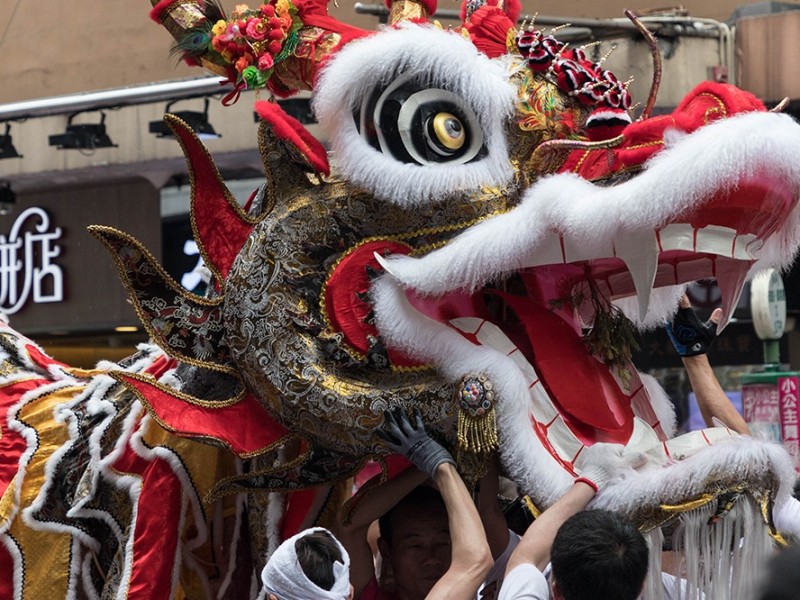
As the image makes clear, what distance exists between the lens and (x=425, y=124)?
3162 millimetres

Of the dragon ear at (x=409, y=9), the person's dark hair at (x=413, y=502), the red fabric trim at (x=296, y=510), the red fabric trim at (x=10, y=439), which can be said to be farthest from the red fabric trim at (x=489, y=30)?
the red fabric trim at (x=10, y=439)

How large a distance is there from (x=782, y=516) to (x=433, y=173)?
1063mm

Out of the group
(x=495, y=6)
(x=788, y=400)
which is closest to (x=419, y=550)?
(x=495, y=6)

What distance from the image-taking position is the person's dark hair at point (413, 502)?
11.2ft

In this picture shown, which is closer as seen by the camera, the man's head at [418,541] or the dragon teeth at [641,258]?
the dragon teeth at [641,258]

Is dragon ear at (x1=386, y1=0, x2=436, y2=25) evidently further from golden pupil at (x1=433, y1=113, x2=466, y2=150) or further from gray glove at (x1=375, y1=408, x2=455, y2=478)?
gray glove at (x1=375, y1=408, x2=455, y2=478)

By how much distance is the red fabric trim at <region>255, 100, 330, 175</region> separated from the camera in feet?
10.9

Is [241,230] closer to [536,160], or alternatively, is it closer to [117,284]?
[536,160]

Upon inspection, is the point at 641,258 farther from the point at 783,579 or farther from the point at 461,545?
the point at 783,579

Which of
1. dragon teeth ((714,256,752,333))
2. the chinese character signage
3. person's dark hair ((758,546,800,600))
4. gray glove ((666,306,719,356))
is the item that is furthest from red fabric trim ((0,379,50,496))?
the chinese character signage

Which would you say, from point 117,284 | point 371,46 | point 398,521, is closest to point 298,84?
point 371,46

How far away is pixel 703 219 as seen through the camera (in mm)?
2922

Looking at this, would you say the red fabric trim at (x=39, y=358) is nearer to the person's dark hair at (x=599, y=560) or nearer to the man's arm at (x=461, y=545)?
the man's arm at (x=461, y=545)

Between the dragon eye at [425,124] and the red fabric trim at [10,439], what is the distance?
4.81 feet
